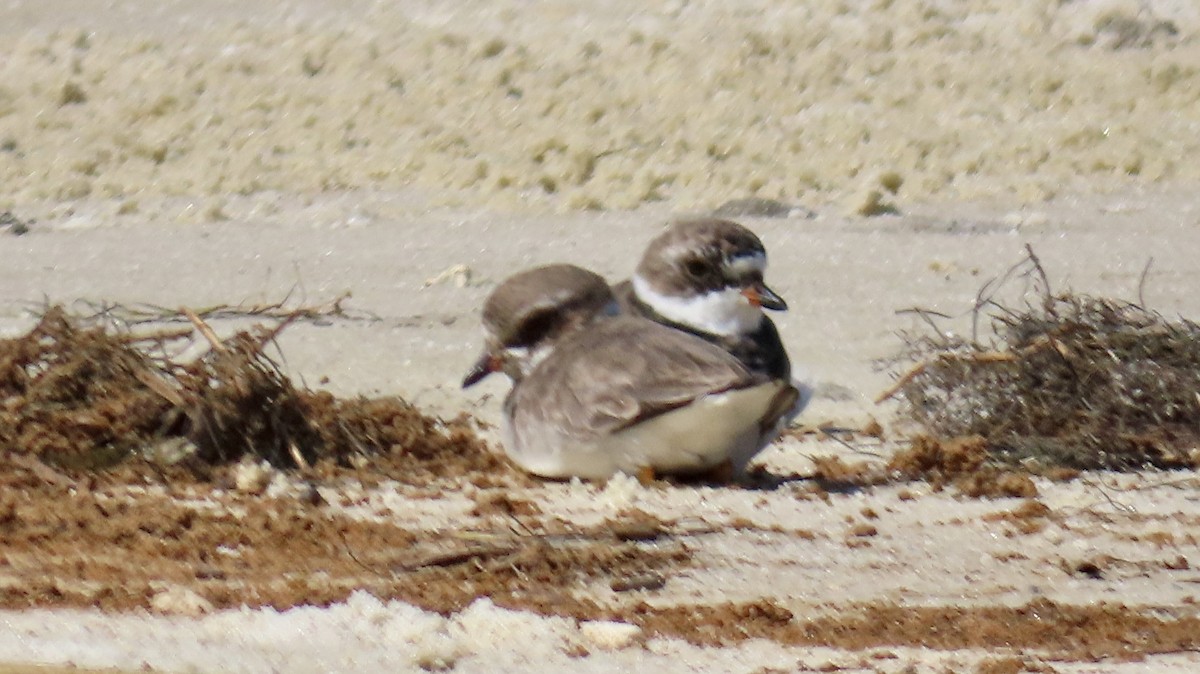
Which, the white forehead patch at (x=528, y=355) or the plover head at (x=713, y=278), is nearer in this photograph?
the plover head at (x=713, y=278)

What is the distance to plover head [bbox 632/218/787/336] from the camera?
562cm

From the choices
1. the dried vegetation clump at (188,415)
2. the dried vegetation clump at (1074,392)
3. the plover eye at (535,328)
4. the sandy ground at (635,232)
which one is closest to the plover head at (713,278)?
the plover eye at (535,328)

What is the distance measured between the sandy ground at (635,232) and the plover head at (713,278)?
49 centimetres

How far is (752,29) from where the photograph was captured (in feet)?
38.4

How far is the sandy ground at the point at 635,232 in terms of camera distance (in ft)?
13.1

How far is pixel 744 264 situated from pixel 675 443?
2.03ft

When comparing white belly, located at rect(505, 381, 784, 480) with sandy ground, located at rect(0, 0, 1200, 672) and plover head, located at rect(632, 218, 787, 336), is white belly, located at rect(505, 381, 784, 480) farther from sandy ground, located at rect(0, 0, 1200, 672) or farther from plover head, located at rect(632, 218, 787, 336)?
plover head, located at rect(632, 218, 787, 336)

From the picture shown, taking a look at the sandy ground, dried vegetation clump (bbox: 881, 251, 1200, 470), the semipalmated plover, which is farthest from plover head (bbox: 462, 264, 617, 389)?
dried vegetation clump (bbox: 881, 251, 1200, 470)

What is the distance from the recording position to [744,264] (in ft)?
18.4

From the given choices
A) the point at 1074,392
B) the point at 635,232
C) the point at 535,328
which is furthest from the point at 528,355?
the point at 635,232

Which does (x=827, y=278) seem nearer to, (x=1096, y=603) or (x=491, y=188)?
(x=491, y=188)

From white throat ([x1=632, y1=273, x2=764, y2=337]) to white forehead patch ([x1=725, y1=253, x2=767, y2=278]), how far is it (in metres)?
0.05

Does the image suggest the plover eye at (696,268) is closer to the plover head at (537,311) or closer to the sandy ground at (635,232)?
the plover head at (537,311)

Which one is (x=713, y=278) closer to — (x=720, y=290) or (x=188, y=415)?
(x=720, y=290)
